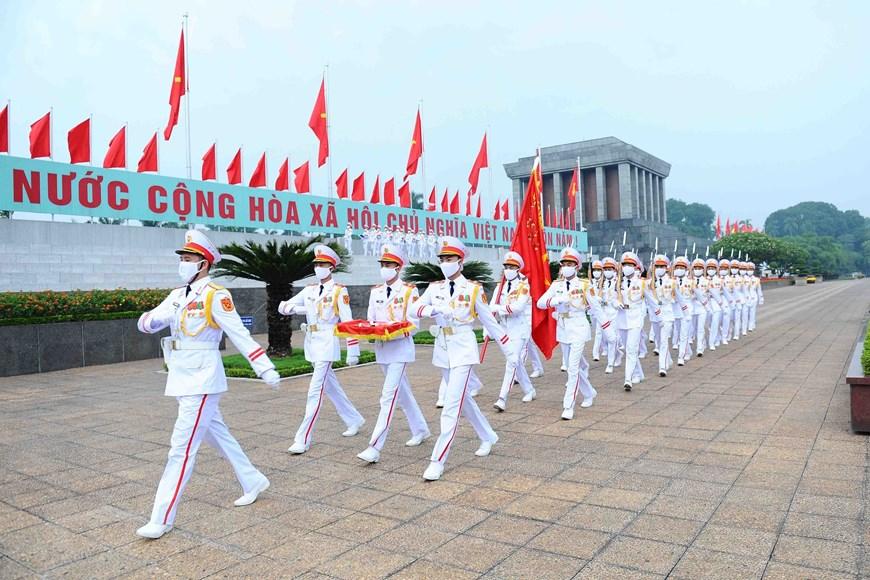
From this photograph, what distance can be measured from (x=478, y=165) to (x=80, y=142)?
18076 millimetres

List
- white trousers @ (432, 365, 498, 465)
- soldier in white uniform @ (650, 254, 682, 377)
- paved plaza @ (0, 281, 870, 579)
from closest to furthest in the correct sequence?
paved plaza @ (0, 281, 870, 579) → white trousers @ (432, 365, 498, 465) → soldier in white uniform @ (650, 254, 682, 377)

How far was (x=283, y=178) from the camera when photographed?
25.0 m

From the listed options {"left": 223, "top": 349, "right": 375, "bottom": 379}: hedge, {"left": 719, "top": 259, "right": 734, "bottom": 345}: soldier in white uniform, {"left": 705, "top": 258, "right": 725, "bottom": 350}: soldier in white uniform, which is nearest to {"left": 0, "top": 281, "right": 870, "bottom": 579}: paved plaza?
{"left": 223, "top": 349, "right": 375, "bottom": 379}: hedge

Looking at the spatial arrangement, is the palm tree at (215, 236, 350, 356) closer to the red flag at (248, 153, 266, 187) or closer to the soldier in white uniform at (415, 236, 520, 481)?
the soldier in white uniform at (415, 236, 520, 481)

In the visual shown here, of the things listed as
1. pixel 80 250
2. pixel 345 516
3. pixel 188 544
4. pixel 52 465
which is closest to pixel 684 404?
pixel 345 516

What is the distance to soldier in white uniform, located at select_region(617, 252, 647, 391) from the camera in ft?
29.8

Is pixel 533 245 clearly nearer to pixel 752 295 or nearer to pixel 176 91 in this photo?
pixel 752 295

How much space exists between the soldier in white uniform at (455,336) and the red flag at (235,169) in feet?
63.1

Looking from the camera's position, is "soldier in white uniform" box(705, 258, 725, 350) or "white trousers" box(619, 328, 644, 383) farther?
"soldier in white uniform" box(705, 258, 725, 350)

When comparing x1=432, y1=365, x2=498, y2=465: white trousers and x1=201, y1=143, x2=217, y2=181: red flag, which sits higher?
x1=201, y1=143, x2=217, y2=181: red flag

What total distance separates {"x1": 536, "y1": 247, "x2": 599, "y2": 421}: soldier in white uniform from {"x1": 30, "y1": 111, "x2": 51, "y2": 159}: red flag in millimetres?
16081

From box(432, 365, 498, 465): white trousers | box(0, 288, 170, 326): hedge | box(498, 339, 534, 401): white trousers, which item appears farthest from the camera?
box(0, 288, 170, 326): hedge

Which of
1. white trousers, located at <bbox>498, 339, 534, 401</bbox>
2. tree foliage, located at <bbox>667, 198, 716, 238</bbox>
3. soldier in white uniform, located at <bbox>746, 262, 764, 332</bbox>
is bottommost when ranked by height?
white trousers, located at <bbox>498, 339, 534, 401</bbox>

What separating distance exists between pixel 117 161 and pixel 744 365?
1774 cm
